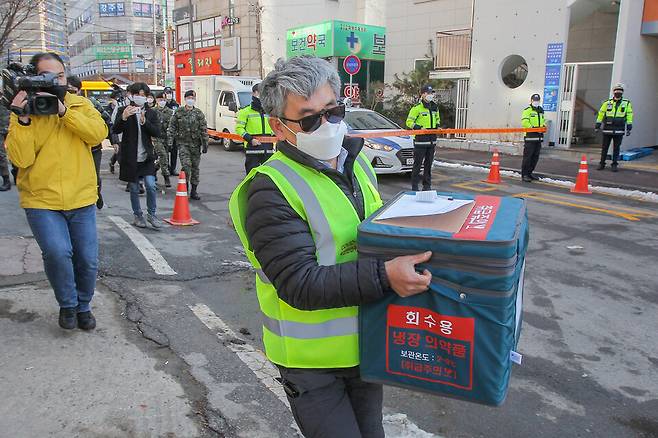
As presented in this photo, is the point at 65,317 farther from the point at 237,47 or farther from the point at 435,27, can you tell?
the point at 237,47

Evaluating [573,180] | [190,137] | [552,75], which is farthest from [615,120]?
[190,137]

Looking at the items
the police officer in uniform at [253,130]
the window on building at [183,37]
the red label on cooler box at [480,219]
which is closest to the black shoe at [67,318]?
the red label on cooler box at [480,219]

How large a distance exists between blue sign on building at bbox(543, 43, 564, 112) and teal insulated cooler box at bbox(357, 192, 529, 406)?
15.7 m

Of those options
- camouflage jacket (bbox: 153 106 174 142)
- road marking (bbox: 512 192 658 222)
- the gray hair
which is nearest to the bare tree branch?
camouflage jacket (bbox: 153 106 174 142)

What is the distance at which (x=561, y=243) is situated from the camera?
288 inches

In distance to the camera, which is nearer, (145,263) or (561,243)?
(145,263)

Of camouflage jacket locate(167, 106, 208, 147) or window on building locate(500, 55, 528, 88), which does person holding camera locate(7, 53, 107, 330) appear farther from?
window on building locate(500, 55, 528, 88)

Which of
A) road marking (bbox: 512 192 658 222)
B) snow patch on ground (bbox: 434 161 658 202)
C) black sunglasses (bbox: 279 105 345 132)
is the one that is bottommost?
road marking (bbox: 512 192 658 222)

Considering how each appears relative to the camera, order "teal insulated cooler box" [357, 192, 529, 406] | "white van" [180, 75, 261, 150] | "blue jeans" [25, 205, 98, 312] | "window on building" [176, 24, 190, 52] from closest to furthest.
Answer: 1. "teal insulated cooler box" [357, 192, 529, 406]
2. "blue jeans" [25, 205, 98, 312]
3. "white van" [180, 75, 261, 150]
4. "window on building" [176, 24, 190, 52]

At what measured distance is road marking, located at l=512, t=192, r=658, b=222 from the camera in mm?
8987

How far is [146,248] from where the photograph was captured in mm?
6574

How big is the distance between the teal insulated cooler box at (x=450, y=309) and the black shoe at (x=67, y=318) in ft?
9.84

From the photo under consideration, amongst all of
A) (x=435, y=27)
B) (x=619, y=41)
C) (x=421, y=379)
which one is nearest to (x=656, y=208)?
(x=619, y=41)

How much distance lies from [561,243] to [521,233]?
6.09m
